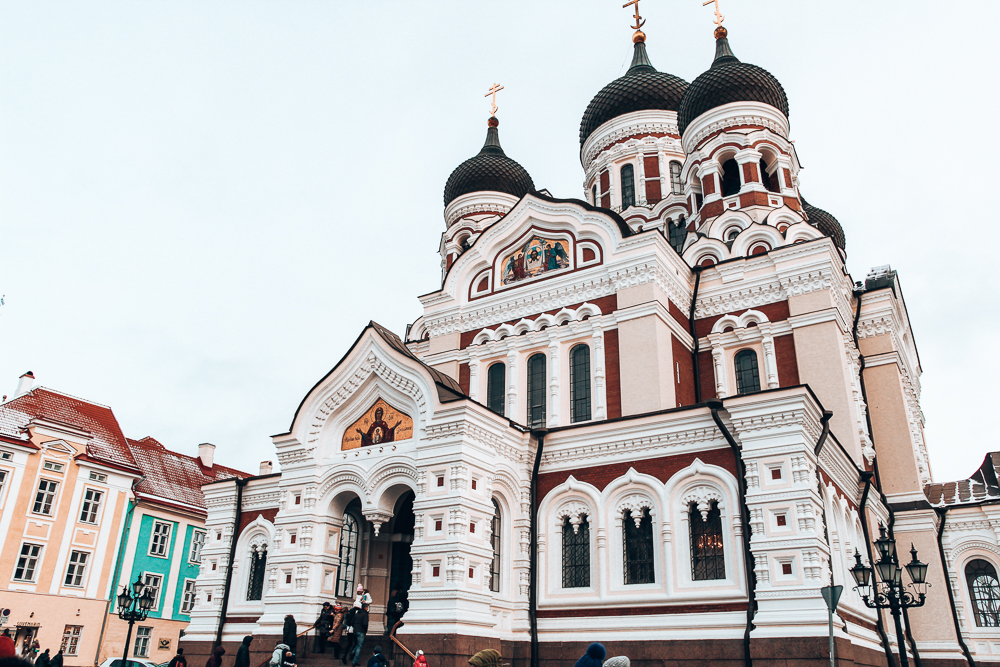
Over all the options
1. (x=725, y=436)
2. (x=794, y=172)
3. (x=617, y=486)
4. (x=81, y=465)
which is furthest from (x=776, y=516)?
(x=81, y=465)

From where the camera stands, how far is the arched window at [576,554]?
42.7 ft

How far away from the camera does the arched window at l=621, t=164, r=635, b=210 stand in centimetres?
2466

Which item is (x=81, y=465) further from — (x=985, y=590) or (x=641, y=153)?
(x=985, y=590)

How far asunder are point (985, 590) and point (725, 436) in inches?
323

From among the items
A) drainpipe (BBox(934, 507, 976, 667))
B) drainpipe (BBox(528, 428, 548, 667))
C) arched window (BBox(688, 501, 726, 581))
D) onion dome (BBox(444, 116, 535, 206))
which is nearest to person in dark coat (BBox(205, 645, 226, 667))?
drainpipe (BBox(528, 428, 548, 667))

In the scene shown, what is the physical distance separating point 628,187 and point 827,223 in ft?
21.1

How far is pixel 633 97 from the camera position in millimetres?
25688

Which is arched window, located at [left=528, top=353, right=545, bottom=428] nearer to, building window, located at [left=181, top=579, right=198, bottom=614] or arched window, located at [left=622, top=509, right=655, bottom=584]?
arched window, located at [left=622, top=509, right=655, bottom=584]

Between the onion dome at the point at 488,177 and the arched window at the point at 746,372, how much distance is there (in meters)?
11.1

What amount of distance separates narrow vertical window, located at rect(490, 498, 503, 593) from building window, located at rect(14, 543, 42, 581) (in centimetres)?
1612

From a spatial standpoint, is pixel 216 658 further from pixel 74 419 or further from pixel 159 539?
pixel 74 419

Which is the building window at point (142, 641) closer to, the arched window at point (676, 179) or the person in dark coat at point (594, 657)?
the arched window at point (676, 179)

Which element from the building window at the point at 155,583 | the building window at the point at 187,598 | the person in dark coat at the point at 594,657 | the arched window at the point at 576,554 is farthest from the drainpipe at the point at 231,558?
the person in dark coat at the point at 594,657

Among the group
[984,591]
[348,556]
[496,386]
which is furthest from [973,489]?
[348,556]
